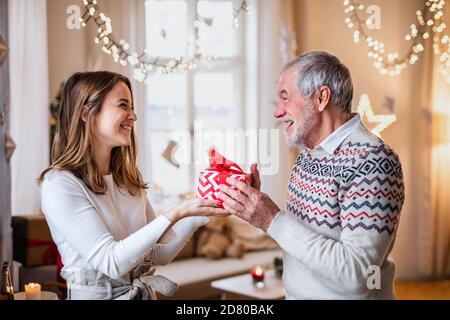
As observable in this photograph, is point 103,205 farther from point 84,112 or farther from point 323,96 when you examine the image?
point 323,96

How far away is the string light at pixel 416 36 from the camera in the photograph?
4.82ft

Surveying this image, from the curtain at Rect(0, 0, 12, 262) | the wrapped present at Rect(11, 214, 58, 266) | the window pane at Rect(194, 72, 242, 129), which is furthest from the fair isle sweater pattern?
the wrapped present at Rect(11, 214, 58, 266)

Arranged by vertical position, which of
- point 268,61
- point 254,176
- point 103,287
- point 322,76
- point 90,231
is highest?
point 268,61

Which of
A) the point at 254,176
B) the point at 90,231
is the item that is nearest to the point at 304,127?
the point at 254,176

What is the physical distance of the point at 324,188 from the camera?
4.02 feet

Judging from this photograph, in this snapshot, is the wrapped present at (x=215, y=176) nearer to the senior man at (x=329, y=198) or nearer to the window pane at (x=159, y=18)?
the senior man at (x=329, y=198)

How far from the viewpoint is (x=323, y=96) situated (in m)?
1.27

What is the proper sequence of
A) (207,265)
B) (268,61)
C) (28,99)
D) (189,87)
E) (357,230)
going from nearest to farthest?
(357,230) → (28,99) → (268,61) → (189,87) → (207,265)

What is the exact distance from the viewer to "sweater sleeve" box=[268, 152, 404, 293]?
1.12 metres

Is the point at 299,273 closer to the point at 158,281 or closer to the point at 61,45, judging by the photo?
the point at 158,281

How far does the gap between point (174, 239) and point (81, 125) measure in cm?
37

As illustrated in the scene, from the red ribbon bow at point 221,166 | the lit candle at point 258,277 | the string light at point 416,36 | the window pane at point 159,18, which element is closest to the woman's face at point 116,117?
the red ribbon bow at point 221,166

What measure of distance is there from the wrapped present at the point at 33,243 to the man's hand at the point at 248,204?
115cm

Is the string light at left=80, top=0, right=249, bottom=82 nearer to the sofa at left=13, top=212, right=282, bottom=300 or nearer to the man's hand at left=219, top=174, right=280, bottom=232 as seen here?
the man's hand at left=219, top=174, right=280, bottom=232
